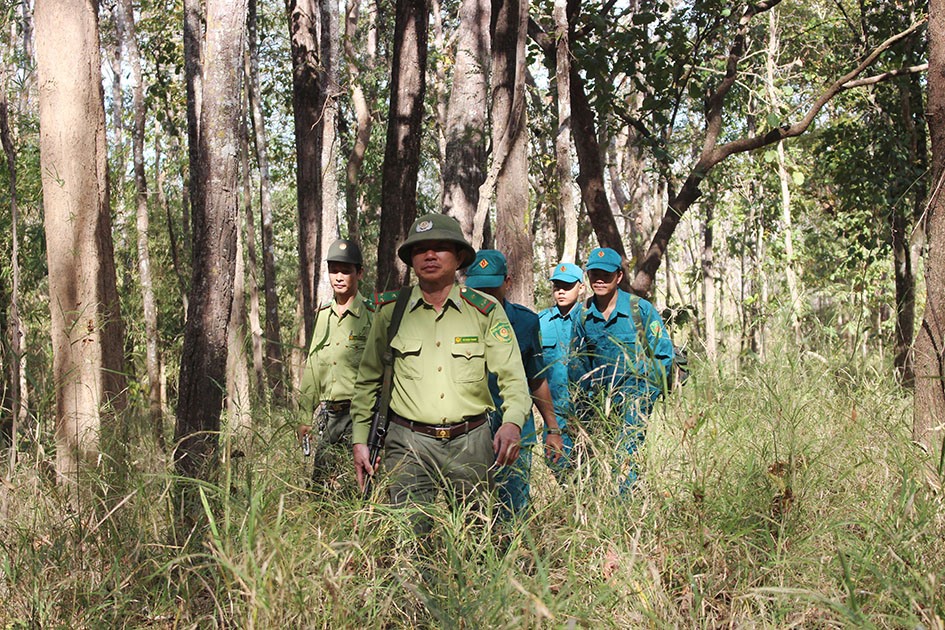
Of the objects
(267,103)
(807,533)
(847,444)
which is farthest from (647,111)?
(267,103)

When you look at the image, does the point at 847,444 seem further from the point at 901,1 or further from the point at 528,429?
the point at 901,1

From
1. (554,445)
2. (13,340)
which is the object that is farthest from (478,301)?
(13,340)

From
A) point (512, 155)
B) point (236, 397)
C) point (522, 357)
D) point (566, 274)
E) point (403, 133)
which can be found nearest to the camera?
point (522, 357)

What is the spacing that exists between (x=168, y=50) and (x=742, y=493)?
1392cm

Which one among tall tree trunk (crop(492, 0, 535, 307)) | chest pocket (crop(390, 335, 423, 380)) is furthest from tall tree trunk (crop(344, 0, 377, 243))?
chest pocket (crop(390, 335, 423, 380))

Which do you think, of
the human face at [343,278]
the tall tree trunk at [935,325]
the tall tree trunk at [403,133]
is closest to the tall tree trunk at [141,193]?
the tall tree trunk at [403,133]

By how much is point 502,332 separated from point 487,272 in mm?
956

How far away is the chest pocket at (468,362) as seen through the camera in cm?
400

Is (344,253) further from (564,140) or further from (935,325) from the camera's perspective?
(935,325)

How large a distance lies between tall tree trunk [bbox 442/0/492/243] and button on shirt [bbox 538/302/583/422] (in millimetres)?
2228

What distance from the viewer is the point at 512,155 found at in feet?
26.3

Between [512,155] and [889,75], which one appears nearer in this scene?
[889,75]

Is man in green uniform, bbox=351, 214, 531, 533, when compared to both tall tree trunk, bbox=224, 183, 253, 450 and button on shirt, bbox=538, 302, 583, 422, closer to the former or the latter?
tall tree trunk, bbox=224, 183, 253, 450

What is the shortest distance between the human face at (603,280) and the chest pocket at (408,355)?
1.88 m
